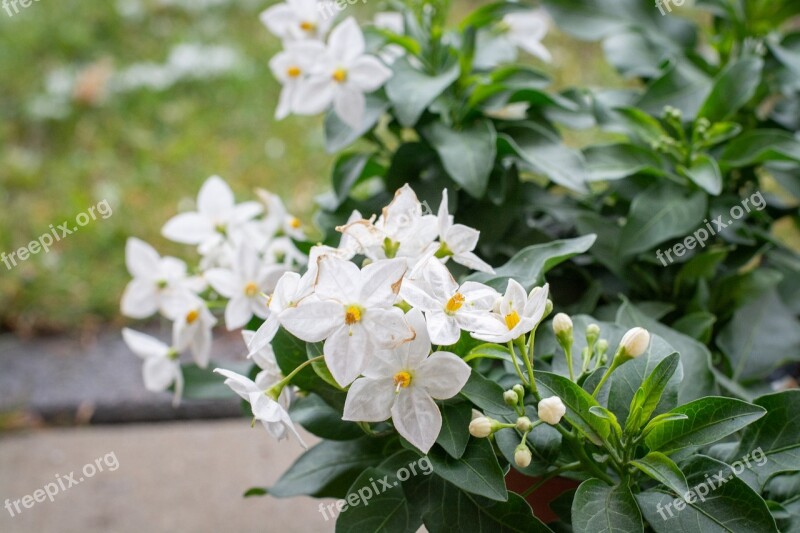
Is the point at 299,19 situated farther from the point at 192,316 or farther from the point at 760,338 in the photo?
the point at 760,338

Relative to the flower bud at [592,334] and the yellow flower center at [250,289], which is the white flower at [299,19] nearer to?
the yellow flower center at [250,289]

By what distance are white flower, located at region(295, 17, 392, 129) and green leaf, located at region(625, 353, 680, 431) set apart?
1.47ft

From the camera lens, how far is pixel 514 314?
64 centimetres

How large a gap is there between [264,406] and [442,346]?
15 cm

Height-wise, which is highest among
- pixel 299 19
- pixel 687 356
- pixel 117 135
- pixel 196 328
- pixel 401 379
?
pixel 299 19

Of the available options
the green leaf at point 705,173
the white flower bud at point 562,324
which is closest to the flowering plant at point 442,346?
the white flower bud at point 562,324


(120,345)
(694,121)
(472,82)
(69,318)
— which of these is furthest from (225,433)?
(694,121)

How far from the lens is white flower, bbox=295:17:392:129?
3.08 ft

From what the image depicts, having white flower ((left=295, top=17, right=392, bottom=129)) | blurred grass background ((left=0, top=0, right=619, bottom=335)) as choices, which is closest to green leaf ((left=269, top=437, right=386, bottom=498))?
white flower ((left=295, top=17, right=392, bottom=129))

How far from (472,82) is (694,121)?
27 cm

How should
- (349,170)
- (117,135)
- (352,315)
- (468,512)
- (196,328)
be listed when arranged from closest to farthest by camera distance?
(352,315), (468,512), (196,328), (349,170), (117,135)

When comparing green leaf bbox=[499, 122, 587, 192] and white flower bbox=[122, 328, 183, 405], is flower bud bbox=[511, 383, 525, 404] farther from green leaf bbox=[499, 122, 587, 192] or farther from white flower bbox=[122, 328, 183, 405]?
white flower bbox=[122, 328, 183, 405]

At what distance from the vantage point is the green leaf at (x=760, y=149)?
96 centimetres

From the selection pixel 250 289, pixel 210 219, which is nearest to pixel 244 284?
pixel 250 289
